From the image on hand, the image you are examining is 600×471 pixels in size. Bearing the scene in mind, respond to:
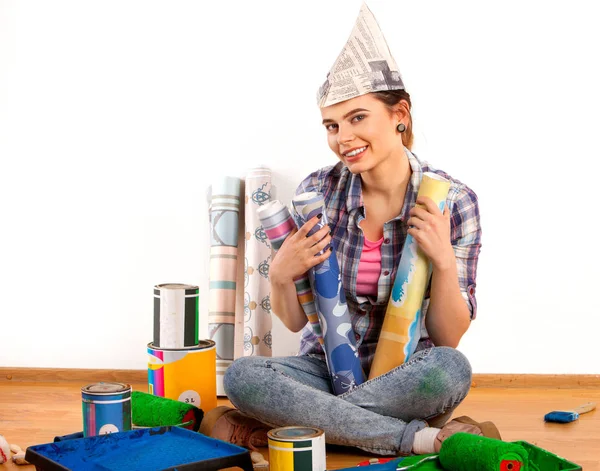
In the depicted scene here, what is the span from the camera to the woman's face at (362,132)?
186 centimetres

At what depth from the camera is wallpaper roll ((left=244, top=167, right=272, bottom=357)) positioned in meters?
2.57

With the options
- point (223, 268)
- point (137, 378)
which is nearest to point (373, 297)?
point (223, 268)

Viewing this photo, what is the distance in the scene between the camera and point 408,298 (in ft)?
5.88

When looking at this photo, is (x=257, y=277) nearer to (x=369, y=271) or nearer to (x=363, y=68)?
(x=369, y=271)

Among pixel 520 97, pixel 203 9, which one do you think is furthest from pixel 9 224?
pixel 520 97

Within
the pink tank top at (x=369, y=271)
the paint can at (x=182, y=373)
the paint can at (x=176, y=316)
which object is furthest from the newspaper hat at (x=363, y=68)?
the paint can at (x=182, y=373)

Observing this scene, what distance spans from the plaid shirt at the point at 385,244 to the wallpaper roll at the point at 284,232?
0.30ft

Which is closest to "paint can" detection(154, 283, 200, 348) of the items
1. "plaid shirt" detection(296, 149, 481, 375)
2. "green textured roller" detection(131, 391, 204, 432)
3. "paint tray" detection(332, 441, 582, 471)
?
"green textured roller" detection(131, 391, 204, 432)

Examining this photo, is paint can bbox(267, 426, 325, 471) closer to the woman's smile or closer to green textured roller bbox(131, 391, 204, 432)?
green textured roller bbox(131, 391, 204, 432)

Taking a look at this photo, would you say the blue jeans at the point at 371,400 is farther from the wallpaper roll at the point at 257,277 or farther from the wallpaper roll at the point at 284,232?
the wallpaper roll at the point at 257,277

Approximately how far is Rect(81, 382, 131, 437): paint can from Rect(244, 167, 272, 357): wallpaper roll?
3.31 ft

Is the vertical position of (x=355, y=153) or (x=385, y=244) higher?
(x=355, y=153)

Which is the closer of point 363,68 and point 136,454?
point 136,454

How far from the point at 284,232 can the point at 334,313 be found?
218mm
